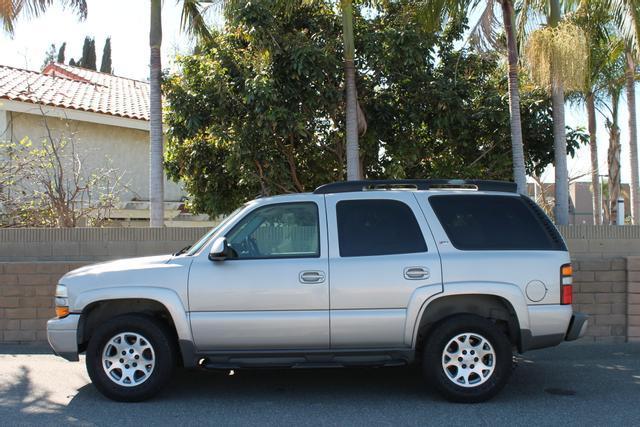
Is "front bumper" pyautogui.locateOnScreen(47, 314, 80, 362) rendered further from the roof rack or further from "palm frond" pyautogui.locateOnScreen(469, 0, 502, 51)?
"palm frond" pyautogui.locateOnScreen(469, 0, 502, 51)

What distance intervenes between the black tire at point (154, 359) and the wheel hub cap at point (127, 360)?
3 cm

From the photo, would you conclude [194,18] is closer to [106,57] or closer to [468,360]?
[468,360]

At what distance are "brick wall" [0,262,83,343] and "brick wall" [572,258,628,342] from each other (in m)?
6.77

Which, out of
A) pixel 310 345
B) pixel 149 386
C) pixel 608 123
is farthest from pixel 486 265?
pixel 608 123

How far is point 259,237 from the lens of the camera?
6414mm

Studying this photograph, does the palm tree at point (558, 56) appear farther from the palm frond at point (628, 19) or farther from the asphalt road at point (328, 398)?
the asphalt road at point (328, 398)

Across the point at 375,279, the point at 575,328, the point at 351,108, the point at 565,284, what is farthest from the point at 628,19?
the point at 375,279

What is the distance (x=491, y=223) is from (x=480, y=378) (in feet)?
4.82

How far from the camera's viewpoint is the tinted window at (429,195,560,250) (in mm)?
6367

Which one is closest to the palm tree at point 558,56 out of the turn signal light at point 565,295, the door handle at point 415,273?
the turn signal light at point 565,295

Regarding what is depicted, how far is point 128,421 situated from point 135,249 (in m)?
4.37

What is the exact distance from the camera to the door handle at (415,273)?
6152 mm

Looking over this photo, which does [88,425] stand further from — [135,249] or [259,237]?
[135,249]

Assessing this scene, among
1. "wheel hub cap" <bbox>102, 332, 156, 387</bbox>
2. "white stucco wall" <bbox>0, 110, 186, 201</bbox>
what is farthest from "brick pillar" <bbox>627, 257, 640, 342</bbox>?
"white stucco wall" <bbox>0, 110, 186, 201</bbox>
